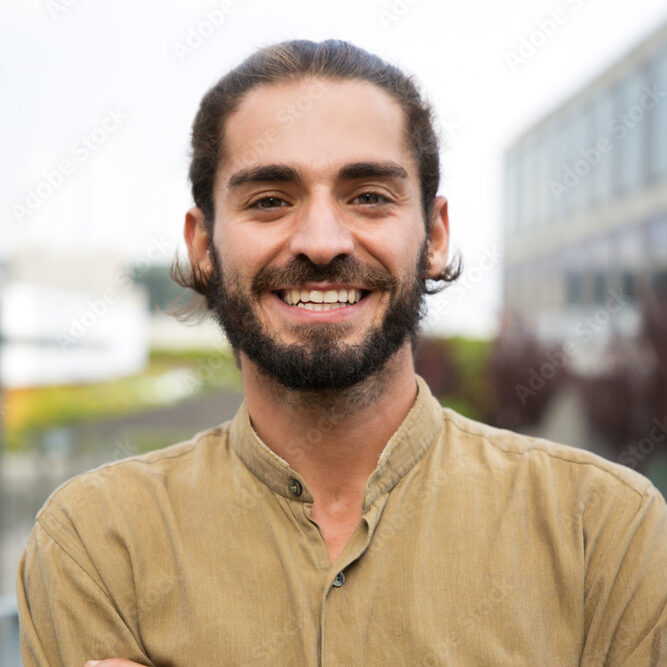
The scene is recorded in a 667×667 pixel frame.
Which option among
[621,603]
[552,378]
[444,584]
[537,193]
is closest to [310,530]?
[444,584]

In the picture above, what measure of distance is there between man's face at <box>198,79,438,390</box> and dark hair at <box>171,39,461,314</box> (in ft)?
0.31

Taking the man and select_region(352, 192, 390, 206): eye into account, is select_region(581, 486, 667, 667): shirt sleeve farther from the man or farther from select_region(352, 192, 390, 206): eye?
select_region(352, 192, 390, 206): eye

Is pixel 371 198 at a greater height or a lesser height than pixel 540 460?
greater

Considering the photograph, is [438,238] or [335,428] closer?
[335,428]

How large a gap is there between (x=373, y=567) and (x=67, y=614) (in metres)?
0.75

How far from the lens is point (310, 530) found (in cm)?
203

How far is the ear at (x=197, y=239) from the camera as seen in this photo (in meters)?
2.49

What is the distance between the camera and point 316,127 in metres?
2.13

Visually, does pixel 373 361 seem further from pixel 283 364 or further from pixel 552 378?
pixel 552 378

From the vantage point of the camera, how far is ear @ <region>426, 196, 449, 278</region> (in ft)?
8.00

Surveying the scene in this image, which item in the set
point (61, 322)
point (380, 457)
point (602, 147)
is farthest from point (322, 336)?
point (602, 147)

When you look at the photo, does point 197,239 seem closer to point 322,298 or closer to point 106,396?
point 322,298

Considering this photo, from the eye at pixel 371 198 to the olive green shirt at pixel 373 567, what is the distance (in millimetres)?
593

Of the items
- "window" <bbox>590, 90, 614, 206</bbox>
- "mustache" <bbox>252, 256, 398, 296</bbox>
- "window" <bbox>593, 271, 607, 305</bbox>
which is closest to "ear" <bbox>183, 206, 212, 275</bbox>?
"mustache" <bbox>252, 256, 398, 296</bbox>
